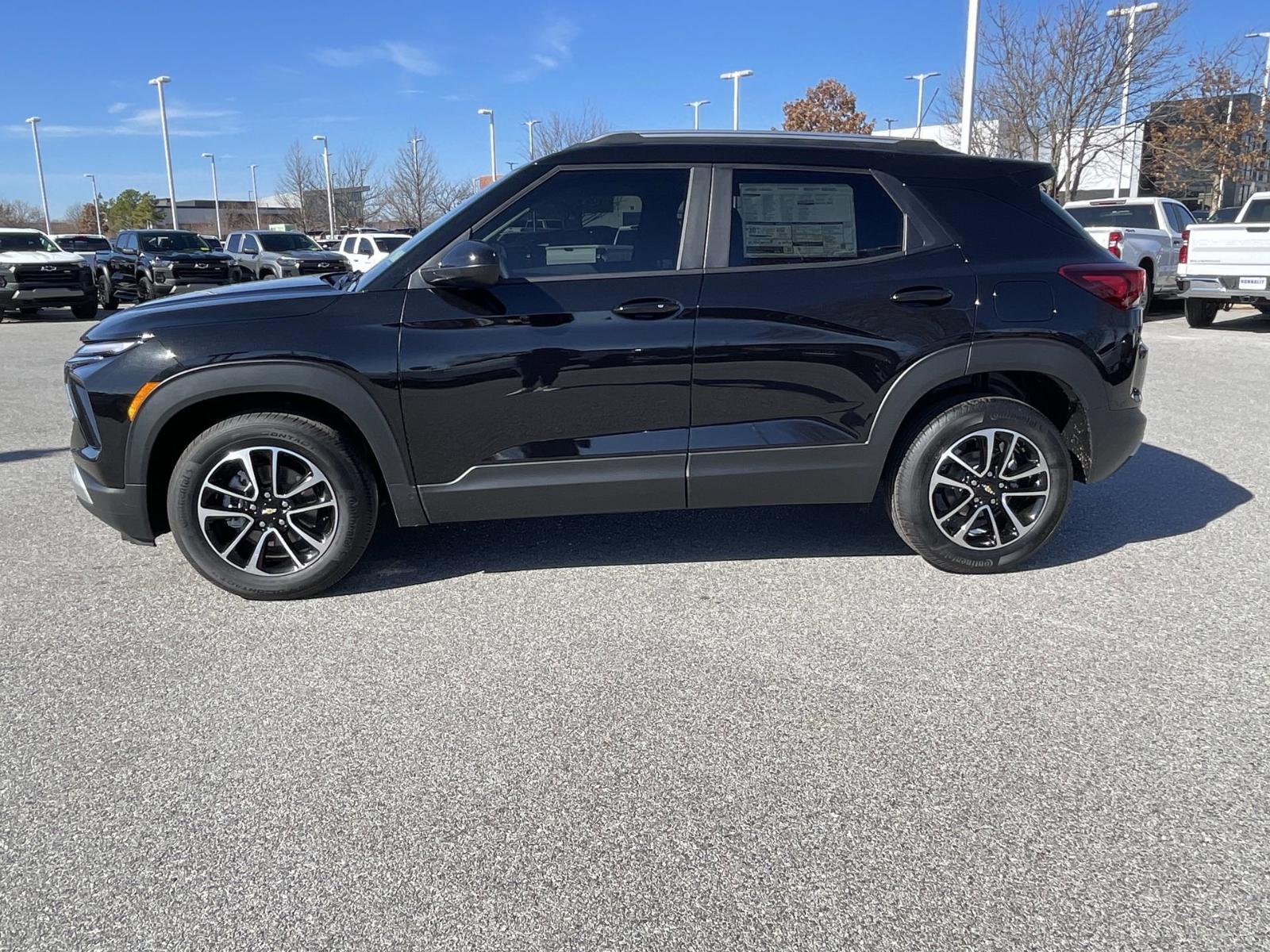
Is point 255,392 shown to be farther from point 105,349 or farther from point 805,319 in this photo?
point 805,319

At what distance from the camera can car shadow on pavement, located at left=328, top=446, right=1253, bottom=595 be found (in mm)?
4609

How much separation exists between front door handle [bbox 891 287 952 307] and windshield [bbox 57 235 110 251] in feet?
97.9

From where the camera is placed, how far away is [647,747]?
9.84 feet

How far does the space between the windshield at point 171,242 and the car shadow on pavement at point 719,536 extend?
64.5ft

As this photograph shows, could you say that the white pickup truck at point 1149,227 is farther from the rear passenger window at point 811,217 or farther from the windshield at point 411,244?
the windshield at point 411,244

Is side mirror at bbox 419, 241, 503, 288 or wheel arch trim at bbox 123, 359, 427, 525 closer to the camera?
side mirror at bbox 419, 241, 503, 288

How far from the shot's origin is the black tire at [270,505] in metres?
3.96

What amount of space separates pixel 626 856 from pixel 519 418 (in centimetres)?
196

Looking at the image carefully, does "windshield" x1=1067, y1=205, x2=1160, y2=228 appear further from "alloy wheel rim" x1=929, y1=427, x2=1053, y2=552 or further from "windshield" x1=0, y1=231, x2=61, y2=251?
"windshield" x1=0, y1=231, x2=61, y2=251

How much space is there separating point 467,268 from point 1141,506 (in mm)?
3921

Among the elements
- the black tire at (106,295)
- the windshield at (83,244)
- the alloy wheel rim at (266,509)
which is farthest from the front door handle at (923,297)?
the windshield at (83,244)

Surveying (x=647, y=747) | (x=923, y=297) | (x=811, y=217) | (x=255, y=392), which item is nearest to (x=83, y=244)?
(x=255, y=392)

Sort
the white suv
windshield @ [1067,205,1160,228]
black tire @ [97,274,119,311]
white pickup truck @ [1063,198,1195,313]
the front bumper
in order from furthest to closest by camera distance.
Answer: black tire @ [97,274,119,311] → the white suv → the front bumper → windshield @ [1067,205,1160,228] → white pickup truck @ [1063,198,1195,313]

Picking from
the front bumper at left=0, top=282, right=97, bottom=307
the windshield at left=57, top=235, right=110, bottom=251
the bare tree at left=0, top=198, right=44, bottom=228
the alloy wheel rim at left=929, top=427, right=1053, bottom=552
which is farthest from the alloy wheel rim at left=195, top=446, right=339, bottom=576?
the bare tree at left=0, top=198, right=44, bottom=228
